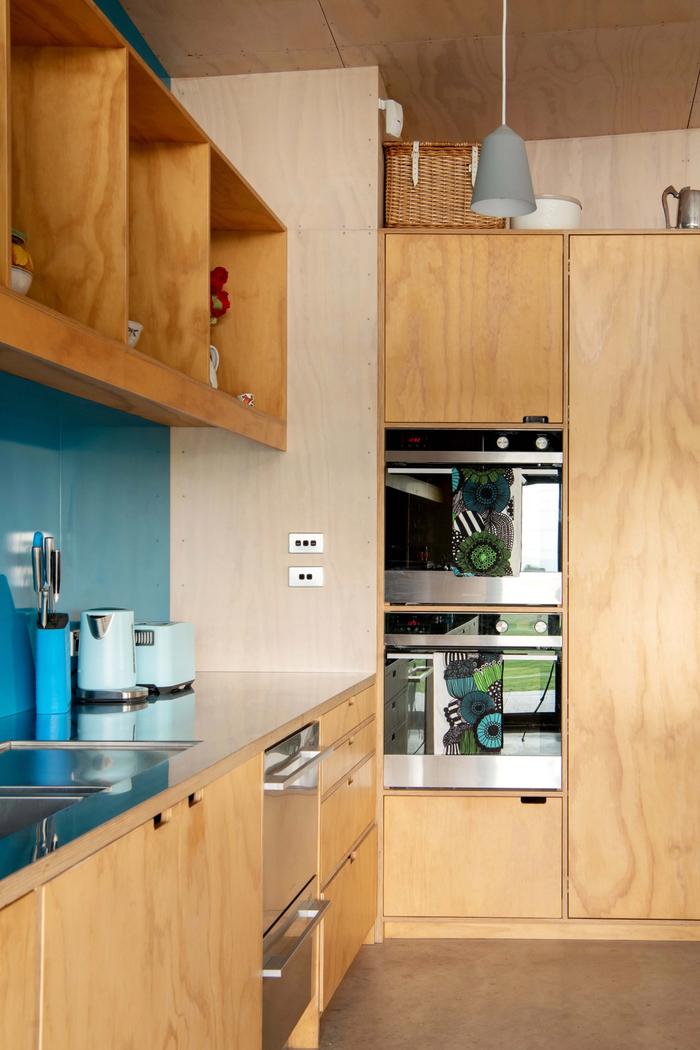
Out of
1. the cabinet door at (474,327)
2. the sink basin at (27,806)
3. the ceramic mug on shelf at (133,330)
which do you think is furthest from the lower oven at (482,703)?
the sink basin at (27,806)

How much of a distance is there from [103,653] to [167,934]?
1.16 meters

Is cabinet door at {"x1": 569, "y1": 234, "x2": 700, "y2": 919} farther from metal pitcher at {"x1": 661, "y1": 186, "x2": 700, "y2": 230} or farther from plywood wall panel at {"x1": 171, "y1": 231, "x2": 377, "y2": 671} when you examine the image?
plywood wall panel at {"x1": 171, "y1": 231, "x2": 377, "y2": 671}

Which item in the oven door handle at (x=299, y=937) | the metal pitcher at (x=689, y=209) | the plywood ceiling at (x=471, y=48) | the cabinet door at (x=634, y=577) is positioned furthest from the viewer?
the metal pitcher at (x=689, y=209)

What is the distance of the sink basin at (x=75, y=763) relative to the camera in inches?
71.2

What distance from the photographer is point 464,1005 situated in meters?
3.25

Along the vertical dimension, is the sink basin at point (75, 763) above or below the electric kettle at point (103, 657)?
below

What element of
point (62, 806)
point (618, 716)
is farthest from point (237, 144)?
point (62, 806)

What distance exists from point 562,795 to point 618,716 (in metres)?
0.32

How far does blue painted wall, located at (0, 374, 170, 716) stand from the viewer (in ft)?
8.57

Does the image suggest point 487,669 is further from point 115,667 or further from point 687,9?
point 687,9

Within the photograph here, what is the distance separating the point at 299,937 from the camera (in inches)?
103

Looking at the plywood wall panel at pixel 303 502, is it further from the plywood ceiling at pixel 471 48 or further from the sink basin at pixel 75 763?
the sink basin at pixel 75 763

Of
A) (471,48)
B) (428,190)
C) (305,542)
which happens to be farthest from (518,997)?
(471,48)

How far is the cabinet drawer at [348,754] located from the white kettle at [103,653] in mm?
540
